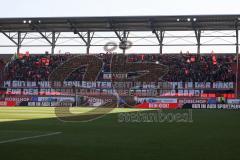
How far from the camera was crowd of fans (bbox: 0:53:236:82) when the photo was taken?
61844 millimetres

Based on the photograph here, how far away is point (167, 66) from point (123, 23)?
25.9ft

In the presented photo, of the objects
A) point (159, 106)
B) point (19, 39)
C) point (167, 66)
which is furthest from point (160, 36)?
point (19, 39)

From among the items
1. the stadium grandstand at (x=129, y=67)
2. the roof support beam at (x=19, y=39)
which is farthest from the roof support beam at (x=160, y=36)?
the roof support beam at (x=19, y=39)

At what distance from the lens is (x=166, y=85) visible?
60844 millimetres

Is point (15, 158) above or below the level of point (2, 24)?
below

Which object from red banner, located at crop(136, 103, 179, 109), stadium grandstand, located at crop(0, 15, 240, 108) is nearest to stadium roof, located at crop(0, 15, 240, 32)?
stadium grandstand, located at crop(0, 15, 240, 108)

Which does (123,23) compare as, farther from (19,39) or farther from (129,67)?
(19,39)

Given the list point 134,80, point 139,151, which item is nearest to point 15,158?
point 139,151

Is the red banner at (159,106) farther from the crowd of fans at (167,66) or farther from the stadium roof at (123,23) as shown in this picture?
the stadium roof at (123,23)

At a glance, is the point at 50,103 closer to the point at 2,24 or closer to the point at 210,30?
the point at 2,24

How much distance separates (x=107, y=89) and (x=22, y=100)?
11309 millimetres

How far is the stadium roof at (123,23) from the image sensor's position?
5966 cm

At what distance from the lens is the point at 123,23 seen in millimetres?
63031

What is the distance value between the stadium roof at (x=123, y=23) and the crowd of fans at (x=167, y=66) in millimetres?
4031
